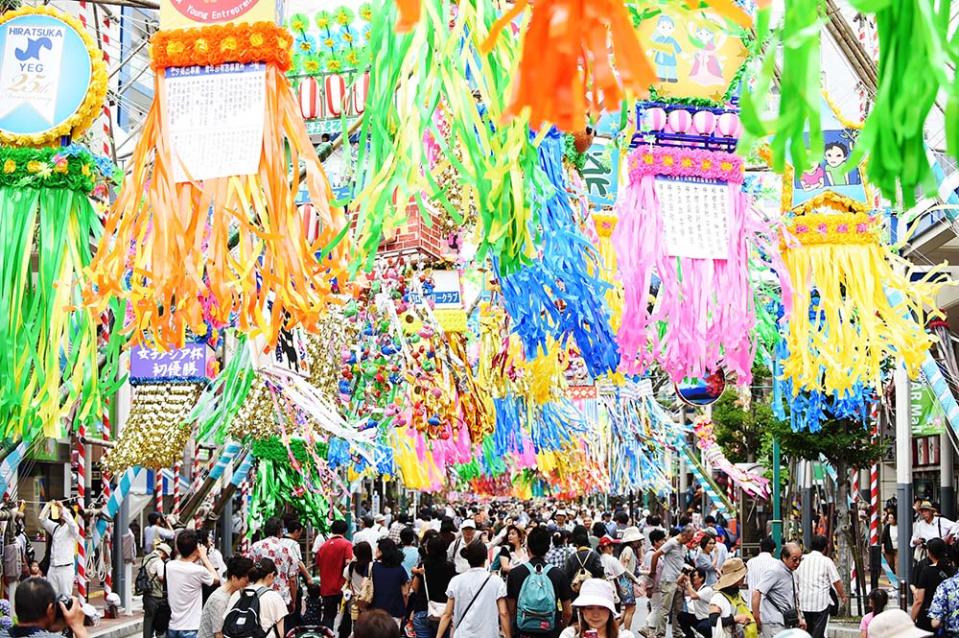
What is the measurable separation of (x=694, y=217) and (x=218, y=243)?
3.41 metres

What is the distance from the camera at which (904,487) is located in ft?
55.7

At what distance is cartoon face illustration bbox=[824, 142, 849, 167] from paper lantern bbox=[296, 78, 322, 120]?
14.7 ft

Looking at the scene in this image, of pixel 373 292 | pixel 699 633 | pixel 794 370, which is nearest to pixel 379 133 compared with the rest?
pixel 794 370

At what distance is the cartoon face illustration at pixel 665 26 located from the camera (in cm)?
881

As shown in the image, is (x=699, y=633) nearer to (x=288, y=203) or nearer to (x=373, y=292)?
(x=373, y=292)

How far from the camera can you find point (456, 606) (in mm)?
9266

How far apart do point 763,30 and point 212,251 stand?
138 inches

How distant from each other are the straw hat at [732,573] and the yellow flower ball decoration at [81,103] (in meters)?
5.48

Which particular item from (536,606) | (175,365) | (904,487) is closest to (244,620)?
(536,606)

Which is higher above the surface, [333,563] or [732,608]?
[333,563]

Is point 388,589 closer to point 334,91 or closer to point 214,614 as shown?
point 214,614

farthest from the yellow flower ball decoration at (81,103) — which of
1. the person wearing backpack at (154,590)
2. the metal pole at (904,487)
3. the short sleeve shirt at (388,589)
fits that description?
the metal pole at (904,487)

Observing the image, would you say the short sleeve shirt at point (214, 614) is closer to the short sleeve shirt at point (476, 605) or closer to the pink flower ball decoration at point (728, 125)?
the short sleeve shirt at point (476, 605)

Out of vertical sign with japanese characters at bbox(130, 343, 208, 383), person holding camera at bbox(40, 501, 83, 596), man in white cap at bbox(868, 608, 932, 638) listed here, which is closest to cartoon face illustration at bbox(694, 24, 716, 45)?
man in white cap at bbox(868, 608, 932, 638)
